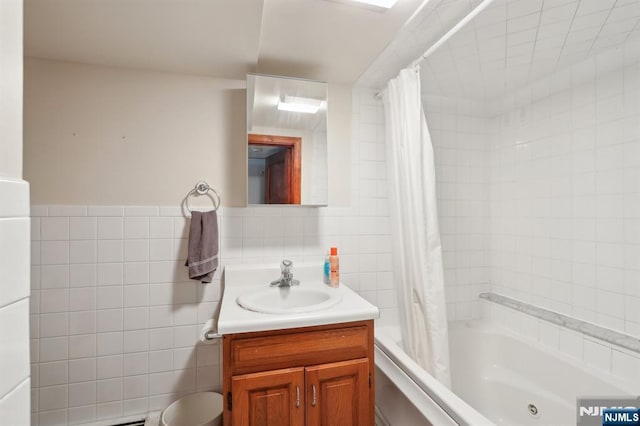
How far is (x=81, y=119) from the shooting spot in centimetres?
156

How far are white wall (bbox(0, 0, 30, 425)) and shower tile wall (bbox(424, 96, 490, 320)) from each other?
2080 mm

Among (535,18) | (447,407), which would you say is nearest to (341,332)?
(447,407)

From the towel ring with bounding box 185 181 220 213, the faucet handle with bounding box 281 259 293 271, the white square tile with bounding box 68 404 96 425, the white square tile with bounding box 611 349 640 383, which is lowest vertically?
the white square tile with bounding box 68 404 96 425

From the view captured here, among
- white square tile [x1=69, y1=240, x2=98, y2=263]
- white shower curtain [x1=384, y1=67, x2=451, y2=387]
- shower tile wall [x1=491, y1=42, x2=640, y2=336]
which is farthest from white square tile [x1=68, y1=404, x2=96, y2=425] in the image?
shower tile wall [x1=491, y1=42, x2=640, y2=336]

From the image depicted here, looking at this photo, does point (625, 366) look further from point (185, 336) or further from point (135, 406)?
point (135, 406)

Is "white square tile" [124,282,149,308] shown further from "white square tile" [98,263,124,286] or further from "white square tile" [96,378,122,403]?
"white square tile" [96,378,122,403]

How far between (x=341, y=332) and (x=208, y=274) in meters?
0.76

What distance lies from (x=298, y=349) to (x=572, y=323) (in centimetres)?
155

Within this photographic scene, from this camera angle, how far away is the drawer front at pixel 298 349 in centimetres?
118

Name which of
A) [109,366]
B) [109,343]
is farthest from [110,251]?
[109,366]

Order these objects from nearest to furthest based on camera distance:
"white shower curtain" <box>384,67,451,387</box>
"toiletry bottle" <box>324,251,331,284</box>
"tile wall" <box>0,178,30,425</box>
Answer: "tile wall" <box>0,178,30,425</box> → "white shower curtain" <box>384,67,451,387</box> → "toiletry bottle" <box>324,251,331,284</box>

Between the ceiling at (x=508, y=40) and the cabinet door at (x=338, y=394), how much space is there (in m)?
1.51

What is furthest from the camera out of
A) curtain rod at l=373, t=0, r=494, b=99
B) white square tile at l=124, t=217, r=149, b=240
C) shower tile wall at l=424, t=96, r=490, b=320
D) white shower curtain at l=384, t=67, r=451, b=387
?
shower tile wall at l=424, t=96, r=490, b=320

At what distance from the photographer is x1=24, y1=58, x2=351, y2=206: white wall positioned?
152cm
